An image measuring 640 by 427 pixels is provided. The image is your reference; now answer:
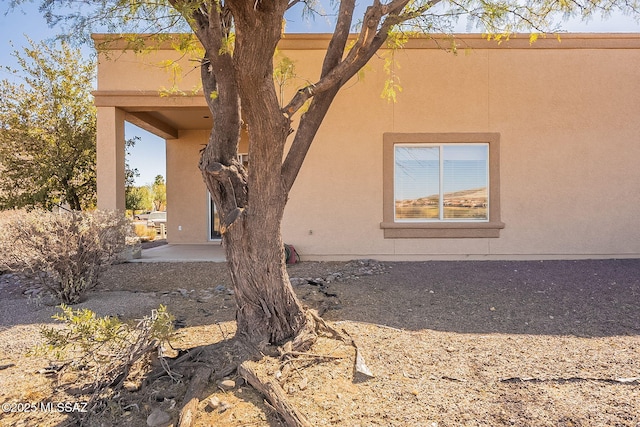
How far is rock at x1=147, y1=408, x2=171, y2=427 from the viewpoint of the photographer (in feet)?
8.97

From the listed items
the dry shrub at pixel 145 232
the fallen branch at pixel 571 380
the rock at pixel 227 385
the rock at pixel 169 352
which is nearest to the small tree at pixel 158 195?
the dry shrub at pixel 145 232

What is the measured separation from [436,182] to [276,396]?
6.78m

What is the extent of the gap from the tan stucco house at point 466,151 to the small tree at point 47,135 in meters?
2.77

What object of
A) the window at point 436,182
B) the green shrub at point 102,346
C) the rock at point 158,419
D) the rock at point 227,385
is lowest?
the rock at point 158,419

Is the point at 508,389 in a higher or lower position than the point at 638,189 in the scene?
lower

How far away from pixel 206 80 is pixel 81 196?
30.0 ft

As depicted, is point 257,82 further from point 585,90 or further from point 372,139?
point 585,90

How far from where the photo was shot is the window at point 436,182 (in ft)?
27.9

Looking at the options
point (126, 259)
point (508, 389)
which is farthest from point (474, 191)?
point (126, 259)

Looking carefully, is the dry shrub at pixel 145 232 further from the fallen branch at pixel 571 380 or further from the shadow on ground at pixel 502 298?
the fallen branch at pixel 571 380

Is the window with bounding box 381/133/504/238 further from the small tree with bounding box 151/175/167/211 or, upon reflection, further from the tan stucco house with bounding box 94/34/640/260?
the small tree with bounding box 151/175/167/211

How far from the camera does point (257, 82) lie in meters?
3.24

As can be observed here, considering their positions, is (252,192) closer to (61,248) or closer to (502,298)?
(61,248)

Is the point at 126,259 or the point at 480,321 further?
the point at 126,259
